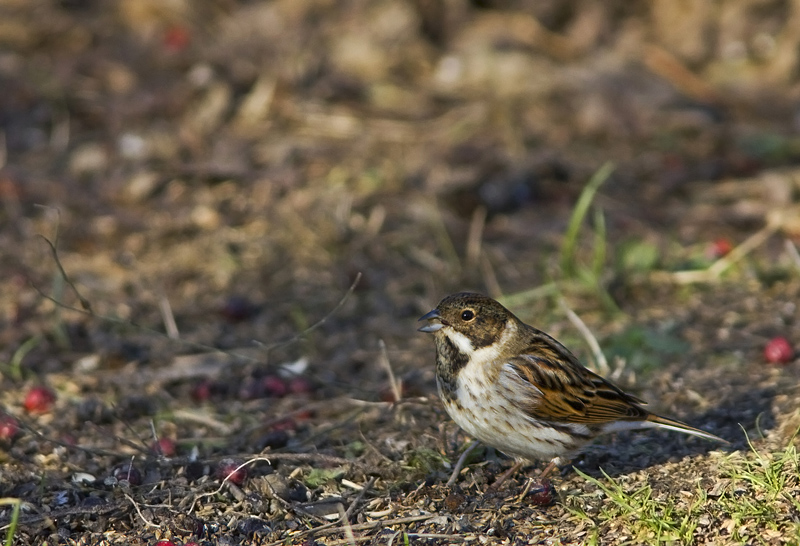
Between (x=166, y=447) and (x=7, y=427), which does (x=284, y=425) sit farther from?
(x=7, y=427)

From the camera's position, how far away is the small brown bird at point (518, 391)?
4453mm

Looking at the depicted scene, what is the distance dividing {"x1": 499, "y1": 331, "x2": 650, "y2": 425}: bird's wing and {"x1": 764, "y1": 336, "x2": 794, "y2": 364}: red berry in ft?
4.09

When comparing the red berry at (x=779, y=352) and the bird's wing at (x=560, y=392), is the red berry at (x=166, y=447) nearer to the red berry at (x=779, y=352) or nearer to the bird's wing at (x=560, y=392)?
the bird's wing at (x=560, y=392)

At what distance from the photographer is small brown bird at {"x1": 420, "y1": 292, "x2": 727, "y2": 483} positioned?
4.45m

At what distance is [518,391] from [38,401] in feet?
8.48

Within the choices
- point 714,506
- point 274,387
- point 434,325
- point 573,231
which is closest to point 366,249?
point 573,231

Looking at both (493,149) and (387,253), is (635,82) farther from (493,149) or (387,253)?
(387,253)

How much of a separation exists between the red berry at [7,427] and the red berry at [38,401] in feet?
1.13

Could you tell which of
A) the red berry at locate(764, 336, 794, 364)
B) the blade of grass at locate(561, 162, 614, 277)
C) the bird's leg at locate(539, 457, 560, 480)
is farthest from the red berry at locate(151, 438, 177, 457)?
the red berry at locate(764, 336, 794, 364)

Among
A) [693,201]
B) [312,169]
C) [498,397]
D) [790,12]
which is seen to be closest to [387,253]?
[312,169]

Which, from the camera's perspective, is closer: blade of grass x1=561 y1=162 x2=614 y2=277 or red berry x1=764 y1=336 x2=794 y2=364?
red berry x1=764 y1=336 x2=794 y2=364

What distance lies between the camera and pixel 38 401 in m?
5.42

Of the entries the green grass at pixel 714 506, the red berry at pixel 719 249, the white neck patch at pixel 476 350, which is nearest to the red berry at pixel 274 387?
the white neck patch at pixel 476 350

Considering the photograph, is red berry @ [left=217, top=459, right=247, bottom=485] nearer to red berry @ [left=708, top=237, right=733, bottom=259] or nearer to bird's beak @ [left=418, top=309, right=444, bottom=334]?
bird's beak @ [left=418, top=309, right=444, bottom=334]
